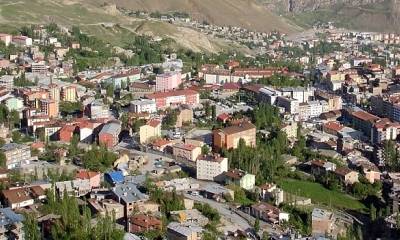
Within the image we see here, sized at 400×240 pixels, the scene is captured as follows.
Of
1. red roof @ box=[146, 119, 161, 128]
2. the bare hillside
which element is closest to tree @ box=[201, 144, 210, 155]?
red roof @ box=[146, 119, 161, 128]

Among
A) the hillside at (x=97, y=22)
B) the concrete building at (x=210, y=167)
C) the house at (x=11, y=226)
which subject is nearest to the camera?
the house at (x=11, y=226)

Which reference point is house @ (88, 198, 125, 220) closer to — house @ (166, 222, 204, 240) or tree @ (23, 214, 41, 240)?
house @ (166, 222, 204, 240)

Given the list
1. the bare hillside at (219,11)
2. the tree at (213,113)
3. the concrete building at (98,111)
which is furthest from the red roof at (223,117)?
the bare hillside at (219,11)

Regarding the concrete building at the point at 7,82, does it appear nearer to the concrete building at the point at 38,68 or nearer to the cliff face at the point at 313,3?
the concrete building at the point at 38,68

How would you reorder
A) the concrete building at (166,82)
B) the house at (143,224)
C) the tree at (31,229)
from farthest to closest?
the concrete building at (166,82) < the house at (143,224) < the tree at (31,229)

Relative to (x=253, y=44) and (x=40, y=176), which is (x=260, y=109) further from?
(x=253, y=44)

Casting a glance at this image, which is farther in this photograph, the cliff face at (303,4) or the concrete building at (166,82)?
the cliff face at (303,4)

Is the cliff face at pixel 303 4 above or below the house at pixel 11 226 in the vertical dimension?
above
